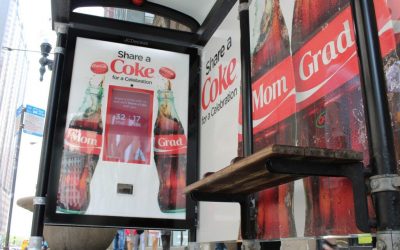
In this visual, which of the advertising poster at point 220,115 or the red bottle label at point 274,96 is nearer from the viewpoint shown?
the red bottle label at point 274,96

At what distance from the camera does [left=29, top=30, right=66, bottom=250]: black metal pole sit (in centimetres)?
252

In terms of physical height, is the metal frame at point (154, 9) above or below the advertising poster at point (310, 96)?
above

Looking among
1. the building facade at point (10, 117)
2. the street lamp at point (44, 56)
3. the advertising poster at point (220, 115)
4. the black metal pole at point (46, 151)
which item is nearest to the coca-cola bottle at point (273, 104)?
the advertising poster at point (220, 115)

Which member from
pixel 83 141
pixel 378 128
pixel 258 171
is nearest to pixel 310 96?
pixel 258 171

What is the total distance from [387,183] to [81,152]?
211 centimetres

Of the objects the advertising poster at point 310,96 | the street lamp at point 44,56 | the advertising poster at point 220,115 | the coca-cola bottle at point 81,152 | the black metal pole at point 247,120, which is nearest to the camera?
the advertising poster at point 310,96

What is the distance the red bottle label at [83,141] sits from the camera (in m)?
2.78

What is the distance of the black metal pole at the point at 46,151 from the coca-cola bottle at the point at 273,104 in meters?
1.32

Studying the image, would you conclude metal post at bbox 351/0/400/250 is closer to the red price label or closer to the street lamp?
the red price label

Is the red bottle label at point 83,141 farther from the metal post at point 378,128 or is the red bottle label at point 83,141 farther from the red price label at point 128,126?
the metal post at point 378,128

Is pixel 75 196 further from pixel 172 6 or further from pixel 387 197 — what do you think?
pixel 387 197

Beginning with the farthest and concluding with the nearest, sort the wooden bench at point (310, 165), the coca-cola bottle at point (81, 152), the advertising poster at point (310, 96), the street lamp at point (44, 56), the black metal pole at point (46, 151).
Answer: the street lamp at point (44, 56)
the coca-cola bottle at point (81, 152)
the black metal pole at point (46, 151)
the advertising poster at point (310, 96)
the wooden bench at point (310, 165)

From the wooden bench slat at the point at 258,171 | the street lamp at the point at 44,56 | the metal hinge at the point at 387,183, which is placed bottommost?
the metal hinge at the point at 387,183

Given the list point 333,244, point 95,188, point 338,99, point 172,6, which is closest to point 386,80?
point 338,99
